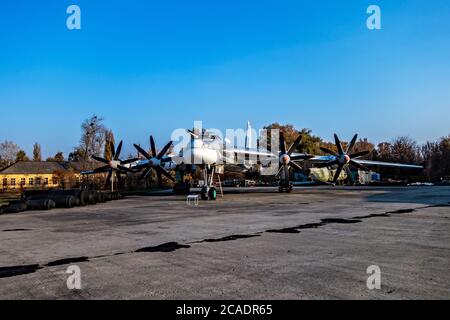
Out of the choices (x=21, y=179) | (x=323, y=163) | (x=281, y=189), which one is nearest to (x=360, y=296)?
(x=281, y=189)

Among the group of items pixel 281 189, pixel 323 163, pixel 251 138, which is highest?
pixel 251 138

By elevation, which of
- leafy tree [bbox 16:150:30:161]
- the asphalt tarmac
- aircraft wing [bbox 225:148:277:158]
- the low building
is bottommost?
the asphalt tarmac

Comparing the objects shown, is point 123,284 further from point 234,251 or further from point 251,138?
point 251,138

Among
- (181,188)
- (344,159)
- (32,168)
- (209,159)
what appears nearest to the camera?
(209,159)

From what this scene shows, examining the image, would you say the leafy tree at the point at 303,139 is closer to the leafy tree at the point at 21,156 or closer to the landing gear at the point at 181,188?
the landing gear at the point at 181,188

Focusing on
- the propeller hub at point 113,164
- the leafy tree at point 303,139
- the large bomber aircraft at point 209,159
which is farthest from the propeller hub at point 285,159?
the leafy tree at point 303,139

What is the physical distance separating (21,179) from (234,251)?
83.1 meters

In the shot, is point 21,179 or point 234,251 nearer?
point 234,251

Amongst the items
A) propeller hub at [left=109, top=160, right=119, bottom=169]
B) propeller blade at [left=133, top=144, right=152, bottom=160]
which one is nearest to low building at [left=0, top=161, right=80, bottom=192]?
propeller hub at [left=109, top=160, right=119, bottom=169]

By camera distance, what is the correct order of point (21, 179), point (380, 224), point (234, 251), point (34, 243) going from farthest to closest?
point (21, 179) < point (380, 224) < point (34, 243) < point (234, 251)

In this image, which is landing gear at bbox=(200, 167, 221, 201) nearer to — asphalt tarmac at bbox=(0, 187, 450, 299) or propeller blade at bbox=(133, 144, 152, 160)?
propeller blade at bbox=(133, 144, 152, 160)

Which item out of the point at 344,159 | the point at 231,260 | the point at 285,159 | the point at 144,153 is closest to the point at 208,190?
the point at 285,159

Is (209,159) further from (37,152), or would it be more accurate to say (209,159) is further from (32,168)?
(37,152)
